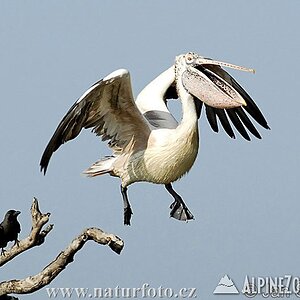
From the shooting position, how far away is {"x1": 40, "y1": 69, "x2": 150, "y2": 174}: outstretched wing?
12.9 metres

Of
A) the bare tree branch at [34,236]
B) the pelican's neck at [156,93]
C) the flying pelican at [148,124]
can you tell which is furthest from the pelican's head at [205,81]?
the bare tree branch at [34,236]

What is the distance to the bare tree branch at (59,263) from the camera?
1177 cm

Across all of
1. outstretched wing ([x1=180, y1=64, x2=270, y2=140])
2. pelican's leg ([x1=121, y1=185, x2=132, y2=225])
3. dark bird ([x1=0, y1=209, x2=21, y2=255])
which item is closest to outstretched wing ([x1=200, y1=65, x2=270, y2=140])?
outstretched wing ([x1=180, y1=64, x2=270, y2=140])

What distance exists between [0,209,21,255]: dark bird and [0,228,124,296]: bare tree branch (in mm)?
560

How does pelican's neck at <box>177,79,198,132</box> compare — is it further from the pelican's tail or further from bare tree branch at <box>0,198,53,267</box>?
bare tree branch at <box>0,198,53,267</box>

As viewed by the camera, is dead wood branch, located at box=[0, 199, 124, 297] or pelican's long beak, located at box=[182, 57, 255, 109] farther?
pelican's long beak, located at box=[182, 57, 255, 109]

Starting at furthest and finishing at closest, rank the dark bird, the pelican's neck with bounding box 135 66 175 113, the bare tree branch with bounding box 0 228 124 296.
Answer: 1. the pelican's neck with bounding box 135 66 175 113
2. the dark bird
3. the bare tree branch with bounding box 0 228 124 296

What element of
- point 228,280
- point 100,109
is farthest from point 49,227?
point 228,280

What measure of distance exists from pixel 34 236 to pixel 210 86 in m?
2.98

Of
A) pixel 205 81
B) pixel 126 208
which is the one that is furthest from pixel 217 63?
pixel 126 208

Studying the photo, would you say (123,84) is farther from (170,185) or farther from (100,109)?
(170,185)

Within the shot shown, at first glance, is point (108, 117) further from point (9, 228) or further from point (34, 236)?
point (34, 236)

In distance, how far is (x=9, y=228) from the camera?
1294cm

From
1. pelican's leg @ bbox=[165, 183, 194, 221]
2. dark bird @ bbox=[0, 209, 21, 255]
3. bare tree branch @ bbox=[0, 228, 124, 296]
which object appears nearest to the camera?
bare tree branch @ bbox=[0, 228, 124, 296]
